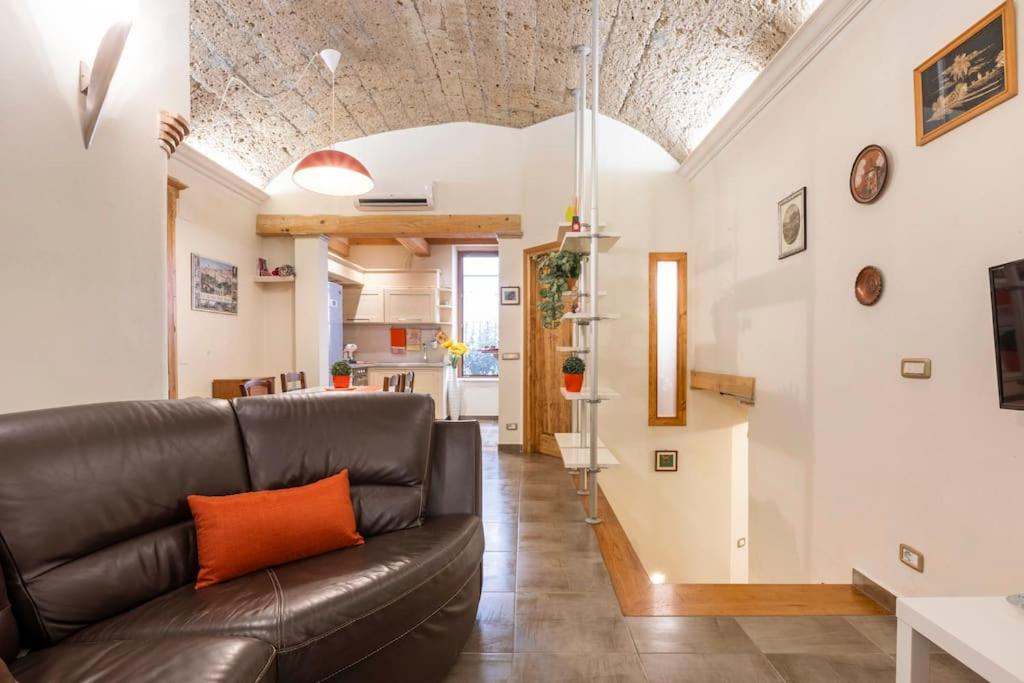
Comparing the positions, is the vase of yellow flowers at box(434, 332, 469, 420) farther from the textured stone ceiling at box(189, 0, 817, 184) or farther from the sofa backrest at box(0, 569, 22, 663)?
the sofa backrest at box(0, 569, 22, 663)

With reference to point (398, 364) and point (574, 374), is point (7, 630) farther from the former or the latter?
point (398, 364)

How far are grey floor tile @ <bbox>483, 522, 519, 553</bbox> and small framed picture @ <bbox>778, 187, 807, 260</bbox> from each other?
2.39m

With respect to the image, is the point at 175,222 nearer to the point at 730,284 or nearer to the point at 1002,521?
the point at 730,284

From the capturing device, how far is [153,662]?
1.01 meters

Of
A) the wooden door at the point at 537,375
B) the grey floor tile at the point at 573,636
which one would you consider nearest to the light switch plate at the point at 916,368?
the grey floor tile at the point at 573,636

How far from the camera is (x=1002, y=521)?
153 cm

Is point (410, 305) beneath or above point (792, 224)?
beneath

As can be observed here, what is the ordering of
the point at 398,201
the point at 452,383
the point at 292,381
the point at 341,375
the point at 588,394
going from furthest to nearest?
the point at 452,383
the point at 398,201
the point at 292,381
the point at 341,375
the point at 588,394

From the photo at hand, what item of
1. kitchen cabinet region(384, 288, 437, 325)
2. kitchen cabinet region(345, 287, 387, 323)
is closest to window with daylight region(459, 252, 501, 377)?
kitchen cabinet region(384, 288, 437, 325)

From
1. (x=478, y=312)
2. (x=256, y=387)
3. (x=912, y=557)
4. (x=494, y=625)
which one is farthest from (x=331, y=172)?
(x=478, y=312)

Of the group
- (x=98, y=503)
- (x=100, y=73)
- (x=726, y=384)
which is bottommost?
(x=98, y=503)

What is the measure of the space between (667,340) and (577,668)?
350 centimetres

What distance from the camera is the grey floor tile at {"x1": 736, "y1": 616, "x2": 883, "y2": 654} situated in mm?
1694

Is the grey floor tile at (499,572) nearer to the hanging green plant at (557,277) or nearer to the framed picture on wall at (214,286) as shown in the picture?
the hanging green plant at (557,277)
